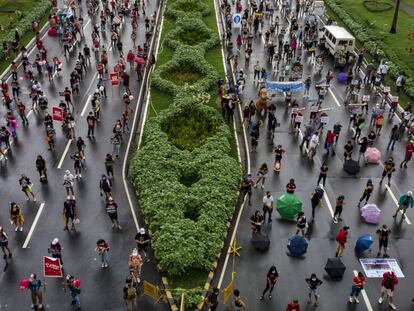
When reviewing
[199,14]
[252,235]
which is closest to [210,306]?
[252,235]

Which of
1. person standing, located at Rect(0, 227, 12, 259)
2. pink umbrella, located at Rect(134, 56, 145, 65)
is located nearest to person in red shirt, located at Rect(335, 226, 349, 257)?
person standing, located at Rect(0, 227, 12, 259)

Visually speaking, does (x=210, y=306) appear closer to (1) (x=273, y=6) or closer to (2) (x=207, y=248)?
(2) (x=207, y=248)

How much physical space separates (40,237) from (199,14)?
30.4 metres

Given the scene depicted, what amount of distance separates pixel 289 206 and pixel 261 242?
255cm

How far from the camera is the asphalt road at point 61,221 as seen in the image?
18781 mm

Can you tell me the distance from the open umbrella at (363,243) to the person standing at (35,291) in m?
12.6

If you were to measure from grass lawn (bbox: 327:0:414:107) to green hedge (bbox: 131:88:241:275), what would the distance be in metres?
16.1

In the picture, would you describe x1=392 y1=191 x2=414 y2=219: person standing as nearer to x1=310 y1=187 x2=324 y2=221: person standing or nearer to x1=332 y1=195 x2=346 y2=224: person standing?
x1=332 y1=195 x2=346 y2=224: person standing

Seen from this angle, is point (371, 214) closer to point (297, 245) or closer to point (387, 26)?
point (297, 245)

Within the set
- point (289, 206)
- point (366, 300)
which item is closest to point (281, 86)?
point (289, 206)

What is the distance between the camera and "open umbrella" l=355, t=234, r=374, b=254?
67.5 feet

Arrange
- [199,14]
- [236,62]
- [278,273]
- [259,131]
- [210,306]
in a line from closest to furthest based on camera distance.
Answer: [210,306], [278,273], [259,131], [236,62], [199,14]

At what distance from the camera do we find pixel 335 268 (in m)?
19.4

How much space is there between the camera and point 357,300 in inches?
733
